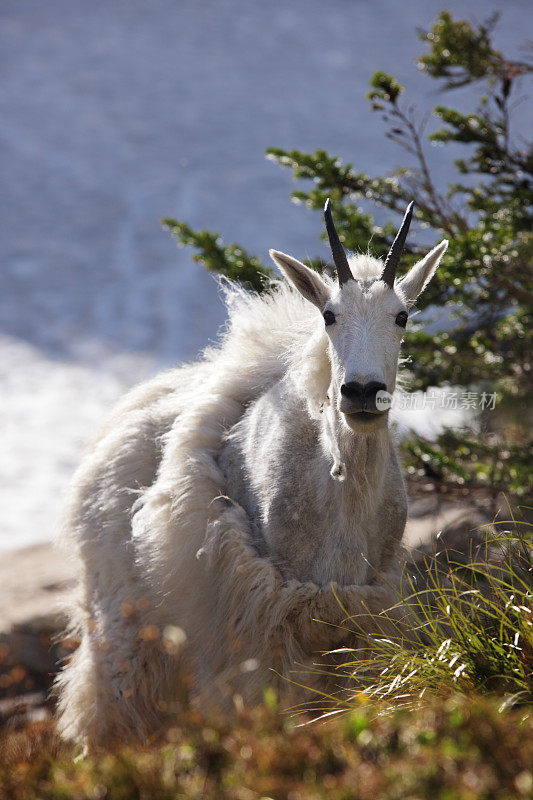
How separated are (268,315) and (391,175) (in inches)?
108

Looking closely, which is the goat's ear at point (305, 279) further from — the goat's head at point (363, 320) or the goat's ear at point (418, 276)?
the goat's ear at point (418, 276)

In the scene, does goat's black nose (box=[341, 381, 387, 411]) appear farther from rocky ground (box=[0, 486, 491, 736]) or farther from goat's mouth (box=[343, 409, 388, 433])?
rocky ground (box=[0, 486, 491, 736])

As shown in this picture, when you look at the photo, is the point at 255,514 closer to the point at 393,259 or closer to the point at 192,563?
the point at 192,563

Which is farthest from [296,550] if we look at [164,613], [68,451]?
[68,451]

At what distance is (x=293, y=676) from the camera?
10.7 feet

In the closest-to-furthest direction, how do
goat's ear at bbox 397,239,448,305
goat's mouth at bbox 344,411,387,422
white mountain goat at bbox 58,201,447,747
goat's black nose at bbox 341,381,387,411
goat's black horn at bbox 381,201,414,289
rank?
goat's black nose at bbox 341,381,387,411
goat's mouth at bbox 344,411,387,422
white mountain goat at bbox 58,201,447,747
goat's black horn at bbox 381,201,414,289
goat's ear at bbox 397,239,448,305

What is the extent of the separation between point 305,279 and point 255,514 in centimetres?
117

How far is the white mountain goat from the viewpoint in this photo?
330 centimetres

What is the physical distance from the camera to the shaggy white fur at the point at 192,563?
10.9ft

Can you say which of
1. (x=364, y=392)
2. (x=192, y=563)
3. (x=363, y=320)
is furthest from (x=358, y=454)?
(x=192, y=563)

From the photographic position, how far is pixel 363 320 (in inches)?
128

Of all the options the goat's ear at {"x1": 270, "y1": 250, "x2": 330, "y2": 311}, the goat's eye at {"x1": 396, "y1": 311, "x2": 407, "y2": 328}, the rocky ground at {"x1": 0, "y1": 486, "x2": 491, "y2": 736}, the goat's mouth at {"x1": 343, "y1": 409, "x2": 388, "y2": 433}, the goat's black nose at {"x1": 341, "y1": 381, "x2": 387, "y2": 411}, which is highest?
the goat's ear at {"x1": 270, "y1": 250, "x2": 330, "y2": 311}

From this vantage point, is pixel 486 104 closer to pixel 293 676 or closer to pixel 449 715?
pixel 293 676

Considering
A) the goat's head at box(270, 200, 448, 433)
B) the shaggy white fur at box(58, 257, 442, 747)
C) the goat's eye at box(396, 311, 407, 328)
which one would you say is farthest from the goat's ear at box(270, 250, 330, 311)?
the goat's eye at box(396, 311, 407, 328)
